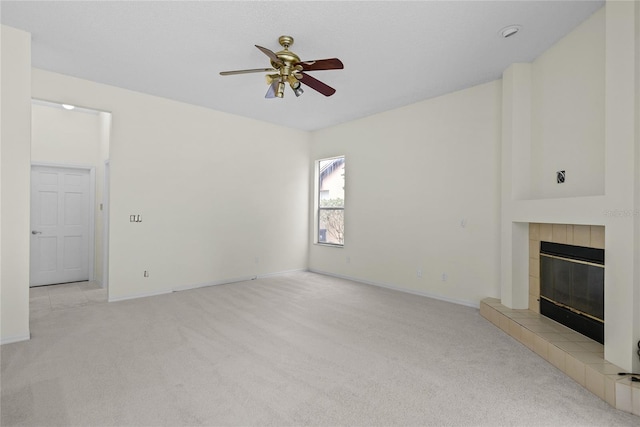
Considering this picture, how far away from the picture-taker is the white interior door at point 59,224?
5.00m

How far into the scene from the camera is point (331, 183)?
20.2 ft

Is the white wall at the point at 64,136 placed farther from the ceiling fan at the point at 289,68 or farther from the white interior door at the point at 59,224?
the ceiling fan at the point at 289,68

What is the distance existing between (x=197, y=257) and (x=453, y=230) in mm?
3827

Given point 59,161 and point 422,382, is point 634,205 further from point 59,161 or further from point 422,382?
point 59,161

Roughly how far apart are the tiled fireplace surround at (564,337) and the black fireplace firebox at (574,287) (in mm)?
61

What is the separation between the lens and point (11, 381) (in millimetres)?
2180

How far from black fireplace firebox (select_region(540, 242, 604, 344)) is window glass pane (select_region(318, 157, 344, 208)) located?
3399 mm

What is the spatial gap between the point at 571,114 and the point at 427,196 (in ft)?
6.39

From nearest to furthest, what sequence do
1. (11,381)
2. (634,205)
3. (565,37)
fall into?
(634,205) → (11,381) → (565,37)

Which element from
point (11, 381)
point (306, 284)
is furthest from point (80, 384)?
point (306, 284)

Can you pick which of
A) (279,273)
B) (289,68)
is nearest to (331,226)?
(279,273)

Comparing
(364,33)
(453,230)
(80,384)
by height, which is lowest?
(80,384)

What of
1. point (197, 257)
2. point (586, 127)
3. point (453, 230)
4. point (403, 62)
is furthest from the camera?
point (197, 257)

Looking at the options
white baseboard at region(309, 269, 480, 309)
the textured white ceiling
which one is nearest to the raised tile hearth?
white baseboard at region(309, 269, 480, 309)
